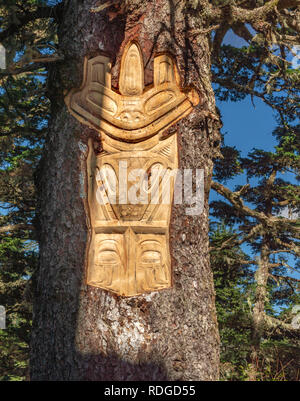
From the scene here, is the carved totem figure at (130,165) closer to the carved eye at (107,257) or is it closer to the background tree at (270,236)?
the carved eye at (107,257)

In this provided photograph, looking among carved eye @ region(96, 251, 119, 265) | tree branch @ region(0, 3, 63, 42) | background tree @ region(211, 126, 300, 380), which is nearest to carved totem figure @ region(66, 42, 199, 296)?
carved eye @ region(96, 251, 119, 265)

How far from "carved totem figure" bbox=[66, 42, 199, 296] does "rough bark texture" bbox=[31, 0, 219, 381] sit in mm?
79

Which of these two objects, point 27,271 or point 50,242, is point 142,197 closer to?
point 50,242

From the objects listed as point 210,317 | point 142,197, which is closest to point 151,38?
point 142,197

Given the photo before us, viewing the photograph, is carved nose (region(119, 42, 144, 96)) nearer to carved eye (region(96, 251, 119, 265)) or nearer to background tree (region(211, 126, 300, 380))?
carved eye (region(96, 251, 119, 265))

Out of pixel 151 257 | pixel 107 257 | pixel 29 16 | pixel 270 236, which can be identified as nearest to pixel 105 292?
pixel 107 257

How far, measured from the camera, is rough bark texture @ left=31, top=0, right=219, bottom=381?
9.75 feet

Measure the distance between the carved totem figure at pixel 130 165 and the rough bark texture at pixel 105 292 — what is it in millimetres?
79

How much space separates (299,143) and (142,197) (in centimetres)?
950

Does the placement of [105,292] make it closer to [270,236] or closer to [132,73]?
[132,73]

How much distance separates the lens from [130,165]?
345cm

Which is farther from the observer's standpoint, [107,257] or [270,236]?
[270,236]

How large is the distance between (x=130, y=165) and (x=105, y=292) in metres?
1.07

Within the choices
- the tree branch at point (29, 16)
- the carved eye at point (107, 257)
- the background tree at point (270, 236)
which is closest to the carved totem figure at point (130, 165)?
the carved eye at point (107, 257)
